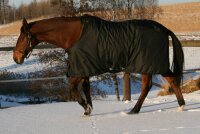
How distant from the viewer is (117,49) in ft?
15.5

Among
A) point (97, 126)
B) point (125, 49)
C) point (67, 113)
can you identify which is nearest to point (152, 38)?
point (125, 49)

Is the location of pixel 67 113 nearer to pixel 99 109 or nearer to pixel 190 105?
pixel 99 109

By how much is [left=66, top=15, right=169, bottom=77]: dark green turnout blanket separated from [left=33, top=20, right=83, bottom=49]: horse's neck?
0.33 ft

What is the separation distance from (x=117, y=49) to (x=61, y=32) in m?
0.86

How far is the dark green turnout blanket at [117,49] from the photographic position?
4660mm

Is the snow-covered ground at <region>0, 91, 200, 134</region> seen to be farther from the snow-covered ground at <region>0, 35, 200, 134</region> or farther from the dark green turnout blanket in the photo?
the dark green turnout blanket

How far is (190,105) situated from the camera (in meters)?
5.81

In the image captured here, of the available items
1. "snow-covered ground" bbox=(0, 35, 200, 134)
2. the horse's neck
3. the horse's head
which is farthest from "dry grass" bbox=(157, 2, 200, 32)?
the horse's head

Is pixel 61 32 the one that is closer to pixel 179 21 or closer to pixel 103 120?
pixel 103 120

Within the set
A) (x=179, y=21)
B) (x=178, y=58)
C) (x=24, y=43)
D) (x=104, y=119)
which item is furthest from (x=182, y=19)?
(x=24, y=43)

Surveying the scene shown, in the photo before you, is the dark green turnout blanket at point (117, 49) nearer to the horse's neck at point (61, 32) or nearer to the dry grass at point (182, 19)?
the horse's neck at point (61, 32)

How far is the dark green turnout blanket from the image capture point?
4.66 m

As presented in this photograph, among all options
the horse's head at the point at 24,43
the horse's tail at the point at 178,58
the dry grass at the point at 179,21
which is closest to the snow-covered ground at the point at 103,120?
the horse's tail at the point at 178,58

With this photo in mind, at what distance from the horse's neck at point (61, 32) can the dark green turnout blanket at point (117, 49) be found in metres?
0.10
